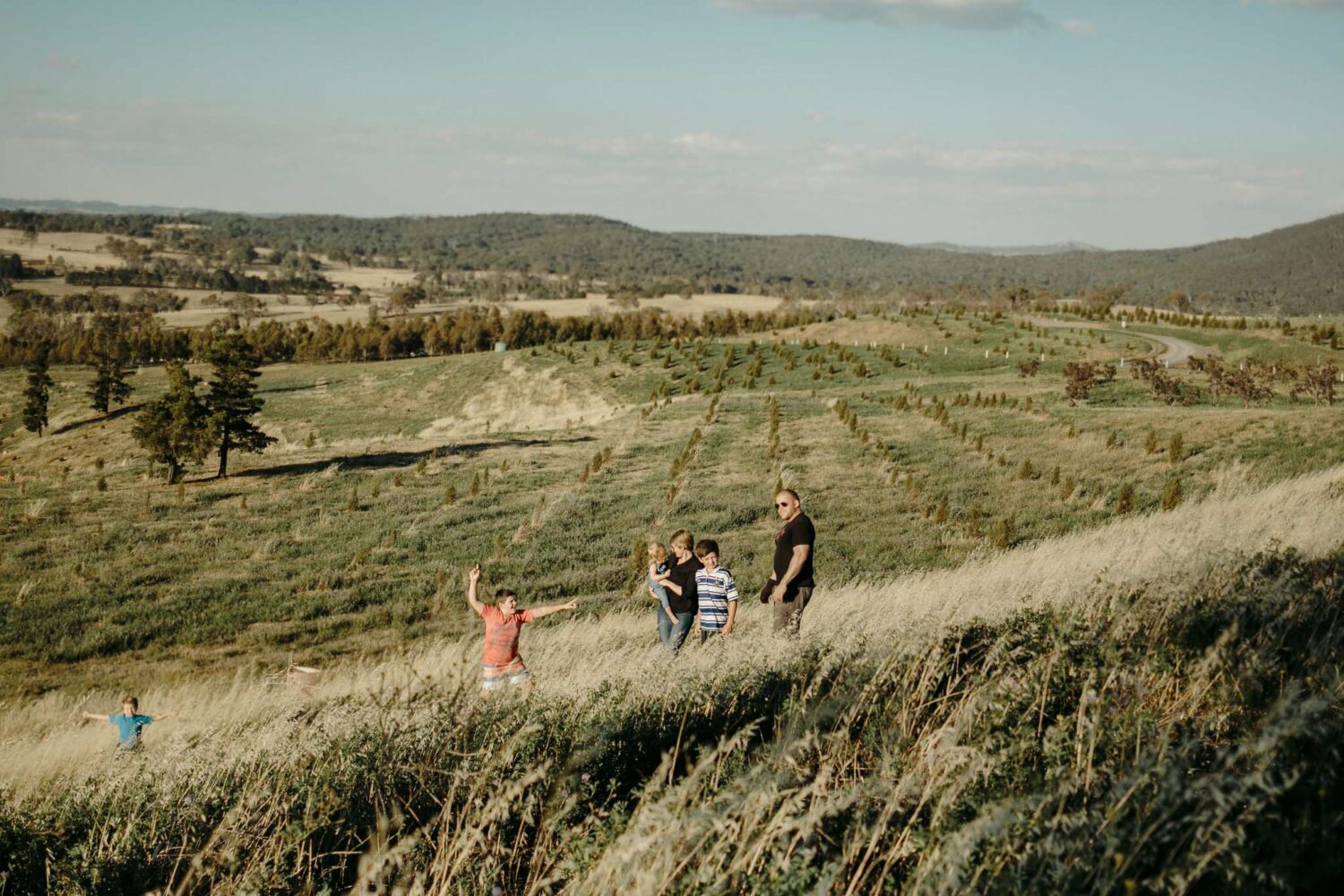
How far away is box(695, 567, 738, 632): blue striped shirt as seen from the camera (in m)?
7.59

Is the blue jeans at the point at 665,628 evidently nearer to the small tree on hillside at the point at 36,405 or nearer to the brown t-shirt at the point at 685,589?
the brown t-shirt at the point at 685,589

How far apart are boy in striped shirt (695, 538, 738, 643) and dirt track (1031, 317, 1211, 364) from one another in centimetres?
3579

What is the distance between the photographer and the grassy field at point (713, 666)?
2.57 m

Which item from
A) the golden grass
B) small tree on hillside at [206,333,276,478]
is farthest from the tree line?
the golden grass

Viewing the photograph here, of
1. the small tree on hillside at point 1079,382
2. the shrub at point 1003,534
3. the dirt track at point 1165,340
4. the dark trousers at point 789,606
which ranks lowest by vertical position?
the shrub at point 1003,534

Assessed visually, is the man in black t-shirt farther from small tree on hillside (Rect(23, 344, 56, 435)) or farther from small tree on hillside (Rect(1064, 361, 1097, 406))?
small tree on hillside (Rect(23, 344, 56, 435))

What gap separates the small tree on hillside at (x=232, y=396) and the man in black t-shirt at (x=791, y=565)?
25558 mm

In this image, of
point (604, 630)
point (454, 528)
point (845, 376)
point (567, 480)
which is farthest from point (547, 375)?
point (604, 630)

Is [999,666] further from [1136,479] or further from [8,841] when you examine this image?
[1136,479]

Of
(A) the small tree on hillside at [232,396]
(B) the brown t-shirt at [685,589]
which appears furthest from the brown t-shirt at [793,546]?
(A) the small tree on hillside at [232,396]

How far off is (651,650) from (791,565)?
141 centimetres

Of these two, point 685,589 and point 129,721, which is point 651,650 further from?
point 129,721

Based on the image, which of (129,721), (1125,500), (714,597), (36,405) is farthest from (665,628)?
(36,405)

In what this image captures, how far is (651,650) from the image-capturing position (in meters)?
7.19
